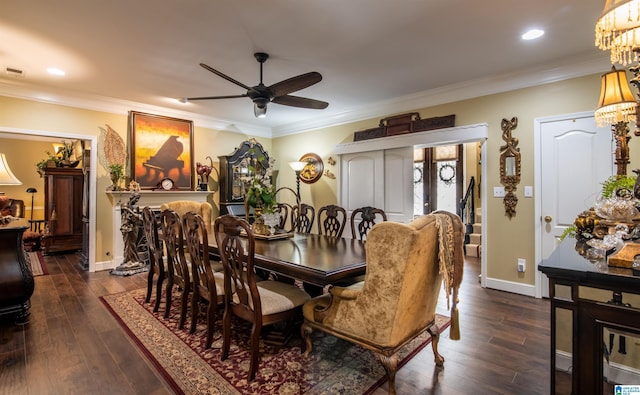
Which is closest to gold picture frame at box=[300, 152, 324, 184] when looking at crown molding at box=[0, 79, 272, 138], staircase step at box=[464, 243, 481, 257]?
crown molding at box=[0, 79, 272, 138]

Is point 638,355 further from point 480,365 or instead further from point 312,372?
point 312,372

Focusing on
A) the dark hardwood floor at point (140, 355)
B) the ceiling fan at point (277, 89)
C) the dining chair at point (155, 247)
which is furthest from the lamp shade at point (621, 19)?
the dining chair at point (155, 247)

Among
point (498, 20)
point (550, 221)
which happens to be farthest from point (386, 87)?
point (550, 221)

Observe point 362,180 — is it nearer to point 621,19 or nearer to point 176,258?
point 176,258

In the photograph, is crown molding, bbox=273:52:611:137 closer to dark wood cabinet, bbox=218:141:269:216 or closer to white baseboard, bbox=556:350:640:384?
dark wood cabinet, bbox=218:141:269:216

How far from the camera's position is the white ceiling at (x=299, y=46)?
2.36 m

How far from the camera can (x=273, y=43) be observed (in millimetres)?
2889

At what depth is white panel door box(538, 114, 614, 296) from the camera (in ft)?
10.4

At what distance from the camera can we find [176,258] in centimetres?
279

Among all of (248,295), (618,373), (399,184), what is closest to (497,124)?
(399,184)

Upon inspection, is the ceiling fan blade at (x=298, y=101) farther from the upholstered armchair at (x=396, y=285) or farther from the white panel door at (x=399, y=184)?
the upholstered armchair at (x=396, y=285)

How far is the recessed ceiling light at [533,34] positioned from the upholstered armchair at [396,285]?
6.82 feet

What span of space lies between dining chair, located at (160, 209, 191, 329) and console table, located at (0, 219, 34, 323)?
1269 millimetres

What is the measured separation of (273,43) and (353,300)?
2.41 metres
